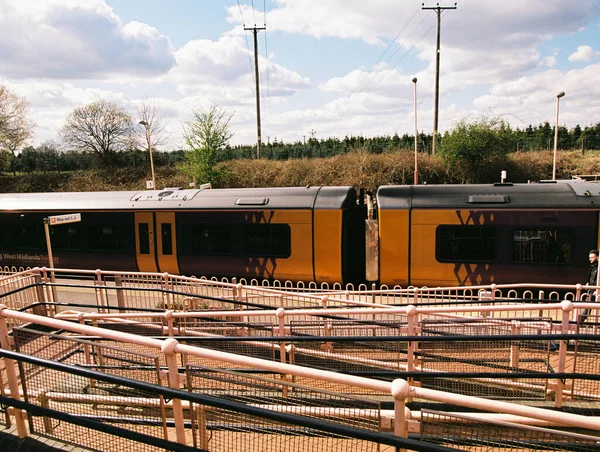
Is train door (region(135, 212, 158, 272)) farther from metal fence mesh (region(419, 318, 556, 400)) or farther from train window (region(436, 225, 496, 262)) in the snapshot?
metal fence mesh (region(419, 318, 556, 400))

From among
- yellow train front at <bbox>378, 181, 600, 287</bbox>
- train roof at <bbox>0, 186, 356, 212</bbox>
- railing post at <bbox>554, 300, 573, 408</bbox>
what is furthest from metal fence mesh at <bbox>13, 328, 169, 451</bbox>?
yellow train front at <bbox>378, 181, 600, 287</bbox>

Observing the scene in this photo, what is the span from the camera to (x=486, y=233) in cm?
1083

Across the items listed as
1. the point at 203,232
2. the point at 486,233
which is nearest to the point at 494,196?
the point at 486,233

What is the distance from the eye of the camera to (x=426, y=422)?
10.2 feet

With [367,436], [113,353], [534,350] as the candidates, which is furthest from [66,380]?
[534,350]

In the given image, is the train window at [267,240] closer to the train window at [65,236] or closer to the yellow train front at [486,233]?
the yellow train front at [486,233]

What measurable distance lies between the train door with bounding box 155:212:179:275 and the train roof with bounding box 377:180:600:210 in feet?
21.9

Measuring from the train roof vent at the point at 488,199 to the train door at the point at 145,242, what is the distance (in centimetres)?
972

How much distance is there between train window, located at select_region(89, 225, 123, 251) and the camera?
1420 centimetres

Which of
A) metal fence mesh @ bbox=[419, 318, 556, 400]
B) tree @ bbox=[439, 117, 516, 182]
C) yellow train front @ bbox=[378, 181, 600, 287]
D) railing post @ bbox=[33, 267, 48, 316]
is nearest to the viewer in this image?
metal fence mesh @ bbox=[419, 318, 556, 400]

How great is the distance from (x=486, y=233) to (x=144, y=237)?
1041 cm

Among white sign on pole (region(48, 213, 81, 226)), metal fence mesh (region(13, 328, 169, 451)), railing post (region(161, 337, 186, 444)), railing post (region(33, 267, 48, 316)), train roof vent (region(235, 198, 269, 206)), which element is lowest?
railing post (region(33, 267, 48, 316))

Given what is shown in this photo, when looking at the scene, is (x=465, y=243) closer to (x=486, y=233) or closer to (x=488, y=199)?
(x=486, y=233)

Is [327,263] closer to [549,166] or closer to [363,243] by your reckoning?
[363,243]
